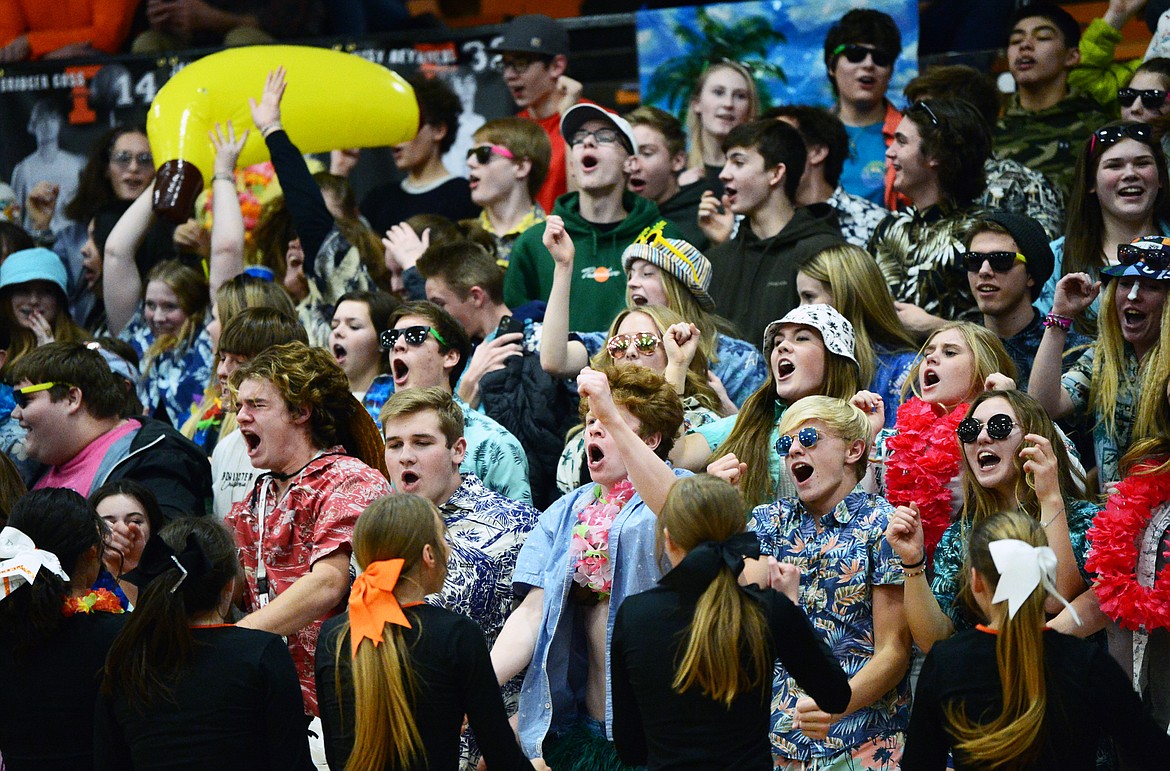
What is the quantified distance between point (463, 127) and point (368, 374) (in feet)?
8.43

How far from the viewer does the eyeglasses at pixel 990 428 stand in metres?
4.54

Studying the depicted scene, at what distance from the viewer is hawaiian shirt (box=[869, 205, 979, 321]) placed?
6.15 m

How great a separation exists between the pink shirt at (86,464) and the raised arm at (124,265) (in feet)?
6.80

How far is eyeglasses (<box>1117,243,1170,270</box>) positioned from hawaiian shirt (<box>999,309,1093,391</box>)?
496 millimetres

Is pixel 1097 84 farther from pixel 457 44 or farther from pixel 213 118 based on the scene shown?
pixel 213 118

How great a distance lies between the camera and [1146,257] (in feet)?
17.0

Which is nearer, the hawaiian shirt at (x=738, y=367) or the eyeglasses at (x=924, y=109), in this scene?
the hawaiian shirt at (x=738, y=367)

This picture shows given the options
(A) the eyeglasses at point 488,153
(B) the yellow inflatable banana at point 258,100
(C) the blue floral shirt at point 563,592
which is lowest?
(C) the blue floral shirt at point 563,592

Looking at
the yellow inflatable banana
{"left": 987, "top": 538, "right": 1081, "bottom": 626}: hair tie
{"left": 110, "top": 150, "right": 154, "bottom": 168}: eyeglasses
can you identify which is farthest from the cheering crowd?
{"left": 110, "top": 150, "right": 154, "bottom": 168}: eyeglasses

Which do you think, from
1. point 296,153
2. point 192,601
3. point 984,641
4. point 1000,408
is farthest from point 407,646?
point 296,153

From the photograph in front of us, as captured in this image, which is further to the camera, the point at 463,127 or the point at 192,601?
the point at 463,127

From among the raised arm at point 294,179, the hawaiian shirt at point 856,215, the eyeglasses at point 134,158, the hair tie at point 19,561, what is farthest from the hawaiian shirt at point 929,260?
the eyeglasses at point 134,158

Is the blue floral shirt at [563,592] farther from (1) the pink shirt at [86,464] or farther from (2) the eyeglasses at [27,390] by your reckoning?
(2) the eyeglasses at [27,390]

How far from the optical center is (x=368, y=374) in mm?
6363
